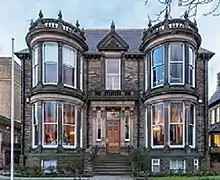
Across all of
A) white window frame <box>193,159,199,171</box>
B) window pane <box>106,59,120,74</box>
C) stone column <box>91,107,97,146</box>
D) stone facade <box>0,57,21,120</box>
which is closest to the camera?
white window frame <box>193,159,199,171</box>

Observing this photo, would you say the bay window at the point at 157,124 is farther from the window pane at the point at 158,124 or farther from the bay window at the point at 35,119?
the bay window at the point at 35,119

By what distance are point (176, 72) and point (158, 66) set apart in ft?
4.06

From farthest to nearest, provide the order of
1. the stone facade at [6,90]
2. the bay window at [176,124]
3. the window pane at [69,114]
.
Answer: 1. the stone facade at [6,90]
2. the window pane at [69,114]
3. the bay window at [176,124]

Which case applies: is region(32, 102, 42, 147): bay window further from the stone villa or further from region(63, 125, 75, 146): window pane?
region(63, 125, 75, 146): window pane

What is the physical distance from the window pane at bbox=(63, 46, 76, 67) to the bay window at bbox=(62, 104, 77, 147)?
2612mm

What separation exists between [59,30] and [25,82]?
189 inches

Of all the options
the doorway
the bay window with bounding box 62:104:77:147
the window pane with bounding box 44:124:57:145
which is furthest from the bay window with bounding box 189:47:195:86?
the window pane with bounding box 44:124:57:145

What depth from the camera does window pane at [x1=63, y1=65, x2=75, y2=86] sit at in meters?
28.4

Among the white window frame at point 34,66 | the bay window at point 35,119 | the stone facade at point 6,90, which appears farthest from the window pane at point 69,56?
the stone facade at point 6,90

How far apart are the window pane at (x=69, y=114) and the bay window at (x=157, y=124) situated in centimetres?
475

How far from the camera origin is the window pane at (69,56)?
28.4 meters

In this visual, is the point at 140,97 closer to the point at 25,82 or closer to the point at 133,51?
the point at 133,51

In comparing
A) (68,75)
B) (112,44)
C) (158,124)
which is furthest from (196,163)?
(112,44)

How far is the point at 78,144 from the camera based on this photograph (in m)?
28.8
